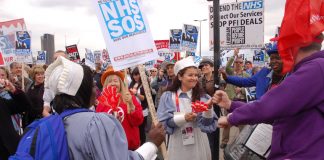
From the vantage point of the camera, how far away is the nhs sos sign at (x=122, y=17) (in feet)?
14.0

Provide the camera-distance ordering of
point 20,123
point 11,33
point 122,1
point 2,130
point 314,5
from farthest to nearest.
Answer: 1. point 11,33
2. point 20,123
3. point 122,1
4. point 2,130
5. point 314,5

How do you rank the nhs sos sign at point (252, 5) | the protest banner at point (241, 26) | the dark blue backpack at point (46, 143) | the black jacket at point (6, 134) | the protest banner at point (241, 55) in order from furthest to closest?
the protest banner at point (241, 55) → the nhs sos sign at point (252, 5) → the protest banner at point (241, 26) → the black jacket at point (6, 134) → the dark blue backpack at point (46, 143)

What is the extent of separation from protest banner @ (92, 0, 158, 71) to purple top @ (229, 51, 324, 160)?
2.13 meters

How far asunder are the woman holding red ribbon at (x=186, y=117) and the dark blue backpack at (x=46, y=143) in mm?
2247

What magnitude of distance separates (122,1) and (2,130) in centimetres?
192

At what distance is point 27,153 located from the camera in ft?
6.77

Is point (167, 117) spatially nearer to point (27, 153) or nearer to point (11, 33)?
point (27, 153)

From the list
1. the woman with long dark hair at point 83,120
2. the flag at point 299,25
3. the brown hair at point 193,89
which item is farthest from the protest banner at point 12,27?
the flag at point 299,25

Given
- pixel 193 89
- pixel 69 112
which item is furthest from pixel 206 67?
pixel 69 112

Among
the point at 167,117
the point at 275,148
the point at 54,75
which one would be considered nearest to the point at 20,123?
the point at 167,117

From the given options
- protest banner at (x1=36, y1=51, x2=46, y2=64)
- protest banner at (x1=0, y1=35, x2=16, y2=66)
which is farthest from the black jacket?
protest banner at (x1=36, y1=51, x2=46, y2=64)

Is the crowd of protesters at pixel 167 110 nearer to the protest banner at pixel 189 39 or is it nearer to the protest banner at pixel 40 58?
the protest banner at pixel 189 39

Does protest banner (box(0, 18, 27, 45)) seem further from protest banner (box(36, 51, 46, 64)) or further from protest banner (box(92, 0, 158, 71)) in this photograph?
protest banner (box(36, 51, 46, 64))

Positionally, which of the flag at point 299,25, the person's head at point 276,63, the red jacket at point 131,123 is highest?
the flag at point 299,25
